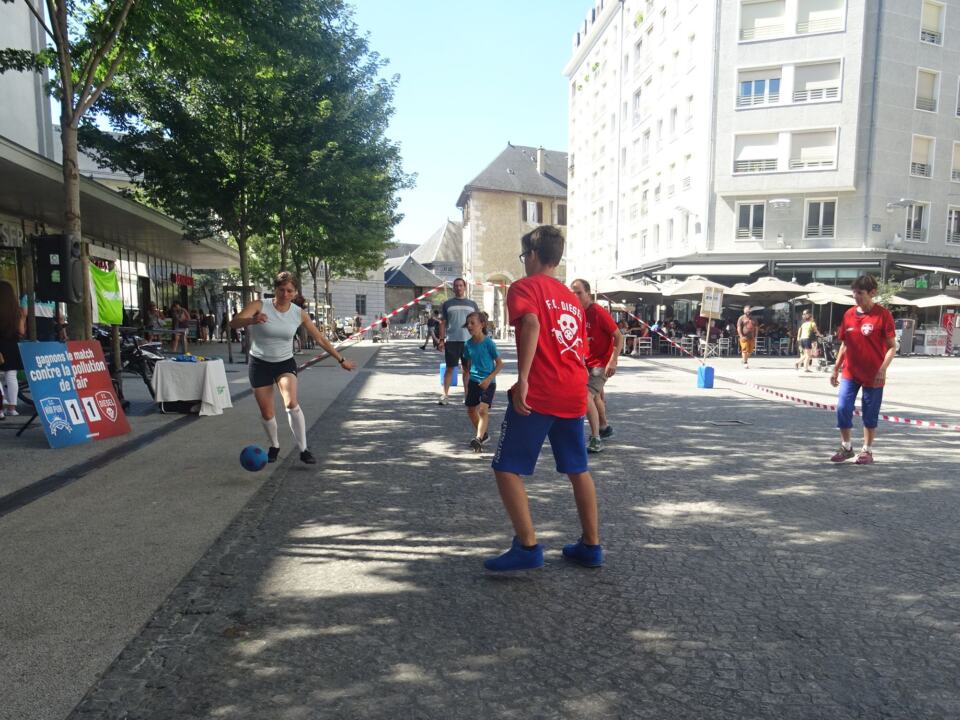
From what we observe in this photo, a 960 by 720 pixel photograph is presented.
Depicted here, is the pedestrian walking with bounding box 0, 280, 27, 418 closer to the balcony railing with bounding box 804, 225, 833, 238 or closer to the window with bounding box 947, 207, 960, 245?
the balcony railing with bounding box 804, 225, 833, 238

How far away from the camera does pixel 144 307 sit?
2702 centimetres

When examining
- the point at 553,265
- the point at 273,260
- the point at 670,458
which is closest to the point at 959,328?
the point at 670,458

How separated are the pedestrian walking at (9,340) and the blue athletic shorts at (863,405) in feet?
29.1

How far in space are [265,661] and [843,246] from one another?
3220 cm

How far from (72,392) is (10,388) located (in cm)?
203

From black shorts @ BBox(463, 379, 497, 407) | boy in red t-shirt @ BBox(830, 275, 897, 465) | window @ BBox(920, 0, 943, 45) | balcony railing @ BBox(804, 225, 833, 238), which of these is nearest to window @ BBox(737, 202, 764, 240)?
balcony railing @ BBox(804, 225, 833, 238)

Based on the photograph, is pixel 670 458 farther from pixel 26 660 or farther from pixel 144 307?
pixel 144 307

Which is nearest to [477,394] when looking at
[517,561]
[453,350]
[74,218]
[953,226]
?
[453,350]

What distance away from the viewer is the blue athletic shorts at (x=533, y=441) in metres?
3.60

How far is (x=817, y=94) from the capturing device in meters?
28.9

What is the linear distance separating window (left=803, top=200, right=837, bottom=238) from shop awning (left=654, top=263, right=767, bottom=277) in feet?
8.22

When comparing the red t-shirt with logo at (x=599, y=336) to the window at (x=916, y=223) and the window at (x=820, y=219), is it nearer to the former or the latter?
the window at (x=820, y=219)

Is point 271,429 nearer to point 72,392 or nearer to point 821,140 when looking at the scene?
point 72,392

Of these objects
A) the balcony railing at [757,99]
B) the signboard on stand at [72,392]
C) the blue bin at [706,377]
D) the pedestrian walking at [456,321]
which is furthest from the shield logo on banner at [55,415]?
the balcony railing at [757,99]
